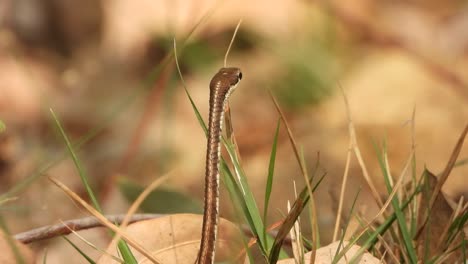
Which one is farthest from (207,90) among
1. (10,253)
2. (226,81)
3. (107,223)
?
(107,223)

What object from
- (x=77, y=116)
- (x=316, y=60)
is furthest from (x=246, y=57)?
(x=77, y=116)

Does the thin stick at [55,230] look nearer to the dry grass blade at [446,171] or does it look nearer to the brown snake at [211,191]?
the brown snake at [211,191]

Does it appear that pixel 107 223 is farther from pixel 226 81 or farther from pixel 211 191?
pixel 226 81

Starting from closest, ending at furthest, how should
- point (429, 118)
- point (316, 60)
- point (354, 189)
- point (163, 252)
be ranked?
point (163, 252)
point (354, 189)
point (429, 118)
point (316, 60)

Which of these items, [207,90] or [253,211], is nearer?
[253,211]

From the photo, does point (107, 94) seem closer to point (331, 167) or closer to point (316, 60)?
point (316, 60)
